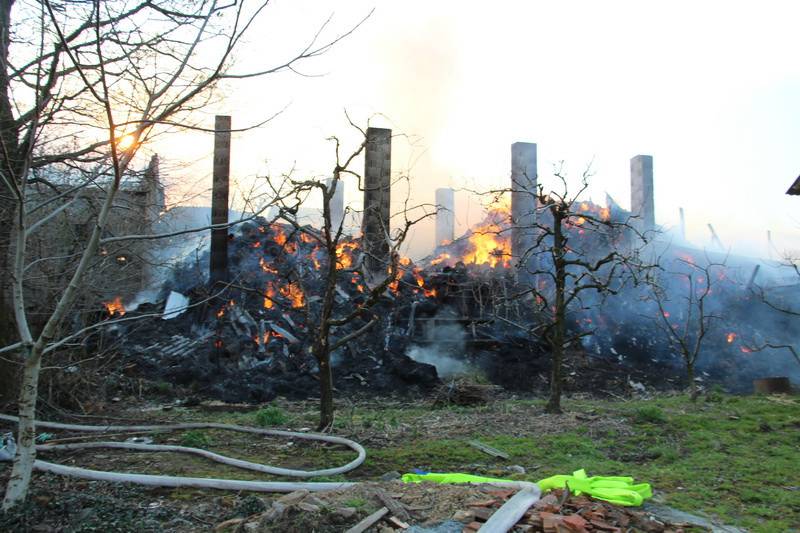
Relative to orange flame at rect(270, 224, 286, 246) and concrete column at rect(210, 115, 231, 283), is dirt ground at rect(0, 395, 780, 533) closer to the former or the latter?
concrete column at rect(210, 115, 231, 283)

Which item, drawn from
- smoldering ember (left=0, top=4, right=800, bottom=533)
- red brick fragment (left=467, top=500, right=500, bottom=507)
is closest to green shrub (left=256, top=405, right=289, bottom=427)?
smoldering ember (left=0, top=4, right=800, bottom=533)

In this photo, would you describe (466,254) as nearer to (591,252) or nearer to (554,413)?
(591,252)

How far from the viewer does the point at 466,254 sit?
22.0 meters

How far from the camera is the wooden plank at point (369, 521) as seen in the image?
12.8ft

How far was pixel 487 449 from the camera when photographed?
7430mm

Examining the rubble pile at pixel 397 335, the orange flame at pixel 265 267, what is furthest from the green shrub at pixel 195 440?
the orange flame at pixel 265 267

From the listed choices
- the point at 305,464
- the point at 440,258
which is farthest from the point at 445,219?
the point at 305,464

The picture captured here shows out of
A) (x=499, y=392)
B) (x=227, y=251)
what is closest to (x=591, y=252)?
(x=499, y=392)

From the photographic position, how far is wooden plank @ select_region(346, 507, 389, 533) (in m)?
3.91

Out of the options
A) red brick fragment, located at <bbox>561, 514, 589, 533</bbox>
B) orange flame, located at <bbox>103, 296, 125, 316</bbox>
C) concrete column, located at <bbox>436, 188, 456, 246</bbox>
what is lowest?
red brick fragment, located at <bbox>561, 514, 589, 533</bbox>

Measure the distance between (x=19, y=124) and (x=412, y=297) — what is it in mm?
13200

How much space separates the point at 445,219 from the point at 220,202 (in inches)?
410

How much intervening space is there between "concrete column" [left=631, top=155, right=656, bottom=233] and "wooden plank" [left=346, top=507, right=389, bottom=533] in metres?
19.9

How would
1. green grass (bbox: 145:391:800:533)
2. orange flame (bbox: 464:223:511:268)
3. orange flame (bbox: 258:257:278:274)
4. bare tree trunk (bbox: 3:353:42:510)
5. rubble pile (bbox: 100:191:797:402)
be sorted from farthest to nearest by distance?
1. orange flame (bbox: 464:223:511:268)
2. orange flame (bbox: 258:257:278:274)
3. rubble pile (bbox: 100:191:797:402)
4. green grass (bbox: 145:391:800:533)
5. bare tree trunk (bbox: 3:353:42:510)
